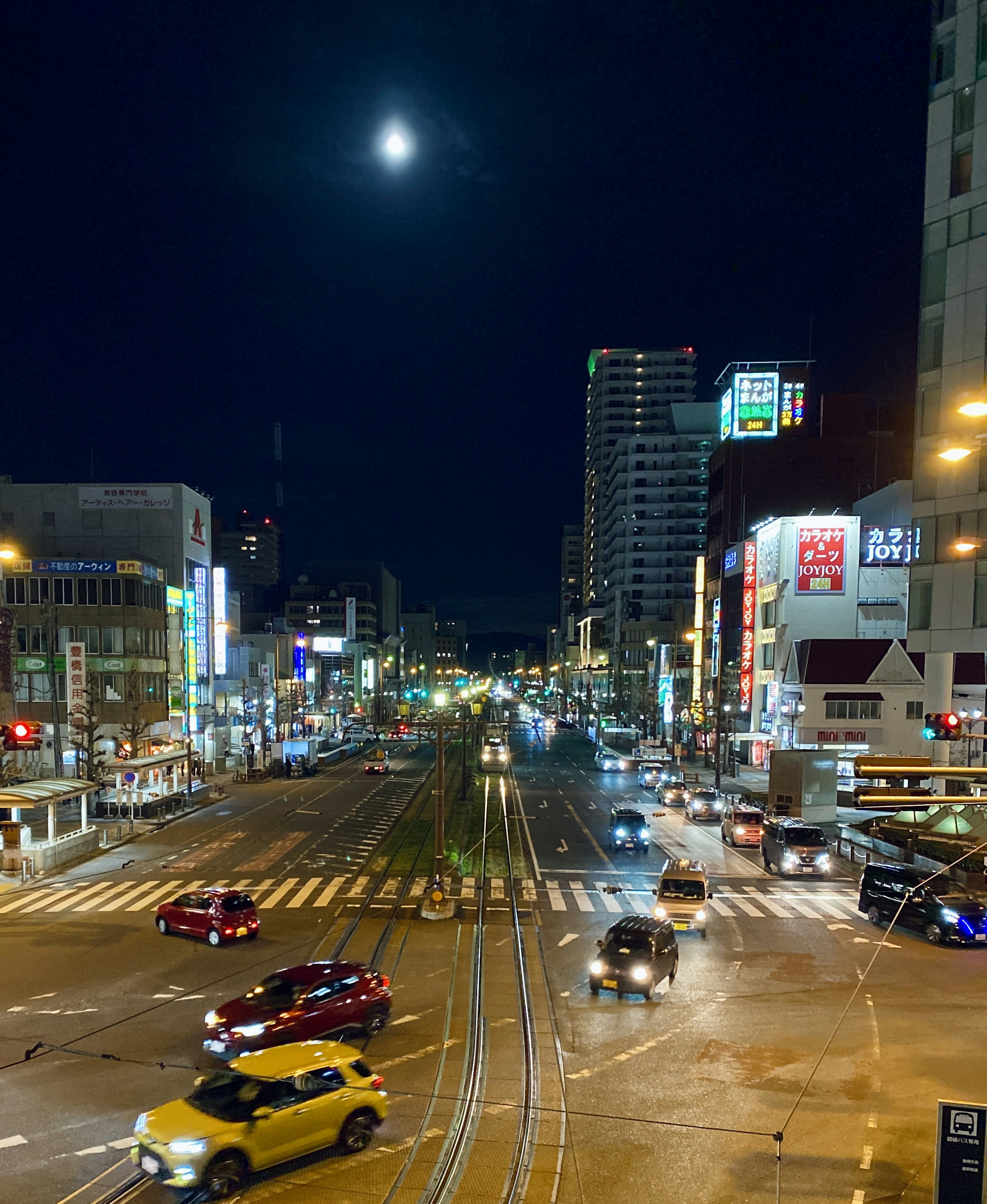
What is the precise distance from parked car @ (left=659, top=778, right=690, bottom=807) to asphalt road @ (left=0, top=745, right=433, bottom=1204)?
765 inches

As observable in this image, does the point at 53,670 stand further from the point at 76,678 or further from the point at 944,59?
the point at 944,59

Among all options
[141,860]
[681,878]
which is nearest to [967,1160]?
[681,878]

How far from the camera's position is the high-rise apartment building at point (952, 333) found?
36500 millimetres

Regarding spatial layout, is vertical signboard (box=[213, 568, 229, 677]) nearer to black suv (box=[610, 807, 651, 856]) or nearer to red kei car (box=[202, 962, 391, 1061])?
black suv (box=[610, 807, 651, 856])

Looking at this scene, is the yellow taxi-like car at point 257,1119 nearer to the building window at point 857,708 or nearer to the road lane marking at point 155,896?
the road lane marking at point 155,896

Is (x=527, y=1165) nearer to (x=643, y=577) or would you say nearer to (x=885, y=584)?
(x=885, y=584)

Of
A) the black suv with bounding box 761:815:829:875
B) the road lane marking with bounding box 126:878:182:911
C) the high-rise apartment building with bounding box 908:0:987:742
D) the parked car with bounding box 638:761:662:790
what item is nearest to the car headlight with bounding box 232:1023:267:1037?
the road lane marking with bounding box 126:878:182:911

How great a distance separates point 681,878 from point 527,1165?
15.5 m

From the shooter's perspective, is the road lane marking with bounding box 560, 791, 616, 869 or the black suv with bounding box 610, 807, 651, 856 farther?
the black suv with bounding box 610, 807, 651, 856

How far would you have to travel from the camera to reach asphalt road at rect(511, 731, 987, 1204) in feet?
39.9

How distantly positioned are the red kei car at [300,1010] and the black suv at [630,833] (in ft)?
72.0

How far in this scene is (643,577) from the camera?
500 ft

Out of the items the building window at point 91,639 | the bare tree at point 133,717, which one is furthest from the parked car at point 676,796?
the building window at point 91,639

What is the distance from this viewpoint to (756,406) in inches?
3752
